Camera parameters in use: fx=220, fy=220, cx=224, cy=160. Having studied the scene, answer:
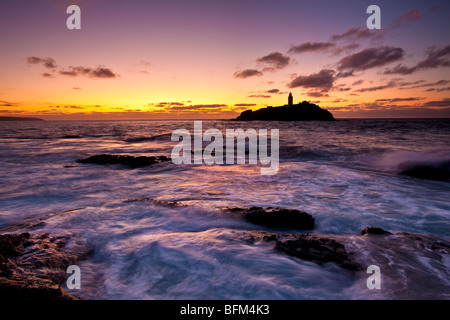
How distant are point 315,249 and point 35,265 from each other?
3.49m

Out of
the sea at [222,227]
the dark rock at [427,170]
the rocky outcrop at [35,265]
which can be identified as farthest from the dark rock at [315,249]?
the dark rock at [427,170]

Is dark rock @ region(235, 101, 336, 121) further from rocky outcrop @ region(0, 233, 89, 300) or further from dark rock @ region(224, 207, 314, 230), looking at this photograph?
rocky outcrop @ region(0, 233, 89, 300)

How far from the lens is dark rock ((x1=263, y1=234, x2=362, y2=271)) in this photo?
2.88m

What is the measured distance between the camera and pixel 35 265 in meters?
2.55

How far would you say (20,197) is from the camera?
5879 millimetres

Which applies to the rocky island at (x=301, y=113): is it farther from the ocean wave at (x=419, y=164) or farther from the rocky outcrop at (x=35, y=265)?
the rocky outcrop at (x=35, y=265)

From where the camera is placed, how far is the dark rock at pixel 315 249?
288cm

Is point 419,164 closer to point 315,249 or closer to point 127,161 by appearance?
point 315,249

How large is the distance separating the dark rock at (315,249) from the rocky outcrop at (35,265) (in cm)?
255

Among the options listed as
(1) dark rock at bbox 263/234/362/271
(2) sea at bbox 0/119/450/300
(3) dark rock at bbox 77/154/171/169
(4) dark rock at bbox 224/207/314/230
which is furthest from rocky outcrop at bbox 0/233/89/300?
(3) dark rock at bbox 77/154/171/169

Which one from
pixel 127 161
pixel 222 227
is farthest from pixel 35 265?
pixel 127 161

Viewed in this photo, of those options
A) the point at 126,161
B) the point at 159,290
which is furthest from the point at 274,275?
the point at 126,161
